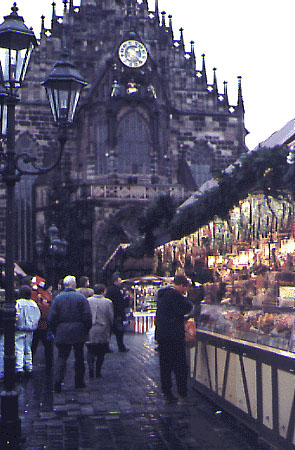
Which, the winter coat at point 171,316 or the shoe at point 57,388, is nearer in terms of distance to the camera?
the winter coat at point 171,316

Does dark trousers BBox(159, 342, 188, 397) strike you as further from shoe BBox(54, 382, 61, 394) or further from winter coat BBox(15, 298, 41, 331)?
winter coat BBox(15, 298, 41, 331)

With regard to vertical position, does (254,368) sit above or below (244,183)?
below

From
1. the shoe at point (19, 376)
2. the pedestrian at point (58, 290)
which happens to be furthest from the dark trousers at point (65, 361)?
the pedestrian at point (58, 290)

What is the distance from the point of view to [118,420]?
862 cm

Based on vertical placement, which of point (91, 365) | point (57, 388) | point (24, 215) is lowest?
point (57, 388)

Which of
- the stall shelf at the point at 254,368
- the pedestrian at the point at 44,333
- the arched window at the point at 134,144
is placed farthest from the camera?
the arched window at the point at 134,144

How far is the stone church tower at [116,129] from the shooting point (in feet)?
124

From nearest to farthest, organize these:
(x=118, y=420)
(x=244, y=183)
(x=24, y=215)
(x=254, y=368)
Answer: (x=254, y=368) < (x=244, y=183) < (x=118, y=420) < (x=24, y=215)

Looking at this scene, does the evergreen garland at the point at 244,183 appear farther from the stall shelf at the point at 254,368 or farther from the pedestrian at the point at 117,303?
the pedestrian at the point at 117,303

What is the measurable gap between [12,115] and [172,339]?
11.8ft

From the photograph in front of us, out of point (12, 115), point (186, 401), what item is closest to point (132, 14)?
point (186, 401)

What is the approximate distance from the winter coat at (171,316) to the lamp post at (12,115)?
2.52 metres

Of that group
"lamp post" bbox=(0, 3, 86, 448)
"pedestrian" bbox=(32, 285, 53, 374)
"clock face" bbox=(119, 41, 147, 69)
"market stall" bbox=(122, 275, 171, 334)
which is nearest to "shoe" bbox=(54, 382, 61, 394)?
"lamp post" bbox=(0, 3, 86, 448)

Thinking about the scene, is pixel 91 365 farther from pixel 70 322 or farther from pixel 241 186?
pixel 241 186
